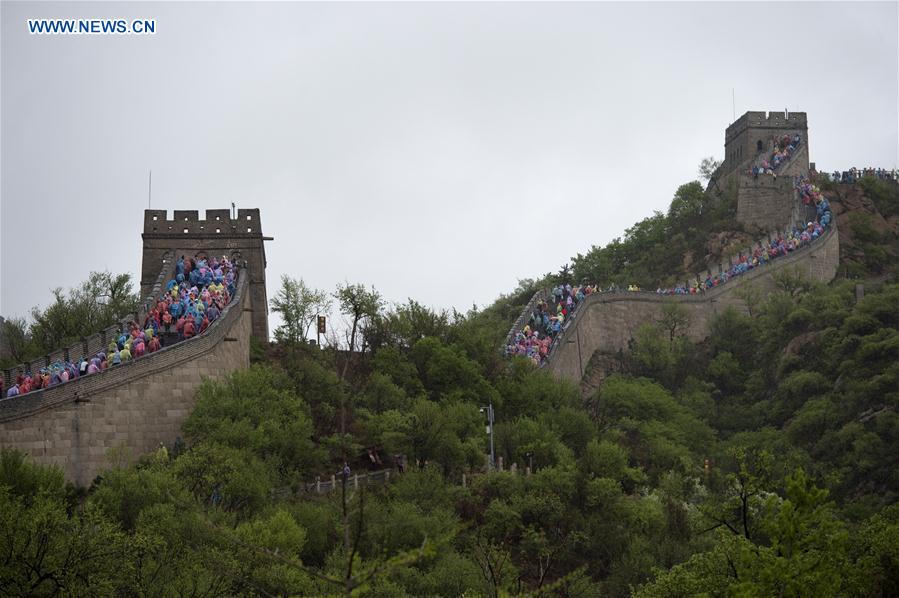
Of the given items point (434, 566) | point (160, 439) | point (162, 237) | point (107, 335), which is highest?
point (162, 237)

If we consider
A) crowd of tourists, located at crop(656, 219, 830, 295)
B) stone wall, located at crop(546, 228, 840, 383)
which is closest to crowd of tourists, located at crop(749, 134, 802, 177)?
crowd of tourists, located at crop(656, 219, 830, 295)

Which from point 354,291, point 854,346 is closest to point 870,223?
point 854,346

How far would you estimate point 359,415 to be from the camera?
57.1m

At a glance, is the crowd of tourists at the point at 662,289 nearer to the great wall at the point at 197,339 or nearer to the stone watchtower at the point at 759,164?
the great wall at the point at 197,339

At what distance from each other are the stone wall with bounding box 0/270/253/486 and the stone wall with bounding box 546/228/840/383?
19.7 meters

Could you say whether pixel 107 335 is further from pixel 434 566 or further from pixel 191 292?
pixel 434 566

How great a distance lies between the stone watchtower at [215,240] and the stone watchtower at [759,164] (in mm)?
38752

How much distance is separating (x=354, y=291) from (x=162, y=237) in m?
7.68

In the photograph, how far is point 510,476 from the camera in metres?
54.3

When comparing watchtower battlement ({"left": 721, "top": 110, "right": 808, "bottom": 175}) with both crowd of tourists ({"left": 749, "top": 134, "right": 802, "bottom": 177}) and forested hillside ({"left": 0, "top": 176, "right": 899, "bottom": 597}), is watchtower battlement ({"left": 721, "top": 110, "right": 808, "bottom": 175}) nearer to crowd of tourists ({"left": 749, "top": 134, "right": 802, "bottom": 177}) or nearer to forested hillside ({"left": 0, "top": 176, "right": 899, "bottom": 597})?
crowd of tourists ({"left": 749, "top": 134, "right": 802, "bottom": 177})

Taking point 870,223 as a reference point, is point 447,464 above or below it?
below

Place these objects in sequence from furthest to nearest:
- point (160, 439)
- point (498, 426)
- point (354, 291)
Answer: point (354, 291) → point (498, 426) → point (160, 439)

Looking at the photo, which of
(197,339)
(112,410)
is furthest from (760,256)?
(112,410)

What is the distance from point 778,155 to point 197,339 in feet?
190
